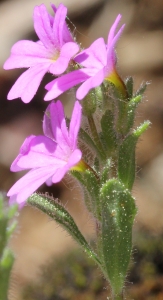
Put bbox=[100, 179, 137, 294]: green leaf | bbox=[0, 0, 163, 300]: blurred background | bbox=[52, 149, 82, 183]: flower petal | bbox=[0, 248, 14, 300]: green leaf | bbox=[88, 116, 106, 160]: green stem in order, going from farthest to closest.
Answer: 1. bbox=[0, 0, 163, 300]: blurred background
2. bbox=[88, 116, 106, 160]: green stem
3. bbox=[100, 179, 137, 294]: green leaf
4. bbox=[52, 149, 82, 183]: flower petal
5. bbox=[0, 248, 14, 300]: green leaf

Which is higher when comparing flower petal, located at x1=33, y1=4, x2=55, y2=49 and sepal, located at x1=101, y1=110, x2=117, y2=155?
flower petal, located at x1=33, y1=4, x2=55, y2=49

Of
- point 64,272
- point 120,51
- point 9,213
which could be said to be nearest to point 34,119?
point 120,51

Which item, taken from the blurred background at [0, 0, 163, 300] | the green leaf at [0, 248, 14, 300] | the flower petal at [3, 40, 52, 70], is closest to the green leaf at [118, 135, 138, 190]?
the flower petal at [3, 40, 52, 70]

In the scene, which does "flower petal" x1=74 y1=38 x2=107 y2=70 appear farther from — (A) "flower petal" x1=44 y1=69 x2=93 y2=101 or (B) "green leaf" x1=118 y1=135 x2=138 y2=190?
(B) "green leaf" x1=118 y1=135 x2=138 y2=190

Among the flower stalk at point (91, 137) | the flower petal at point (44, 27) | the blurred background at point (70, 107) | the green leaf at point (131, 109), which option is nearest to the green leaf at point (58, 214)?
the flower stalk at point (91, 137)

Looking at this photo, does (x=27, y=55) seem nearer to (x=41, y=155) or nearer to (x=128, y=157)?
(x=41, y=155)

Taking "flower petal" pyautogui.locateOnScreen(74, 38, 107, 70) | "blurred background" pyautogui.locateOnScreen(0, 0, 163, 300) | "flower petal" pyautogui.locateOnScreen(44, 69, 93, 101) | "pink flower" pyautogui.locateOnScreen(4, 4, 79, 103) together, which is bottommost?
"blurred background" pyautogui.locateOnScreen(0, 0, 163, 300)

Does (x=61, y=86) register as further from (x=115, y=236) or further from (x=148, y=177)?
(x=148, y=177)
